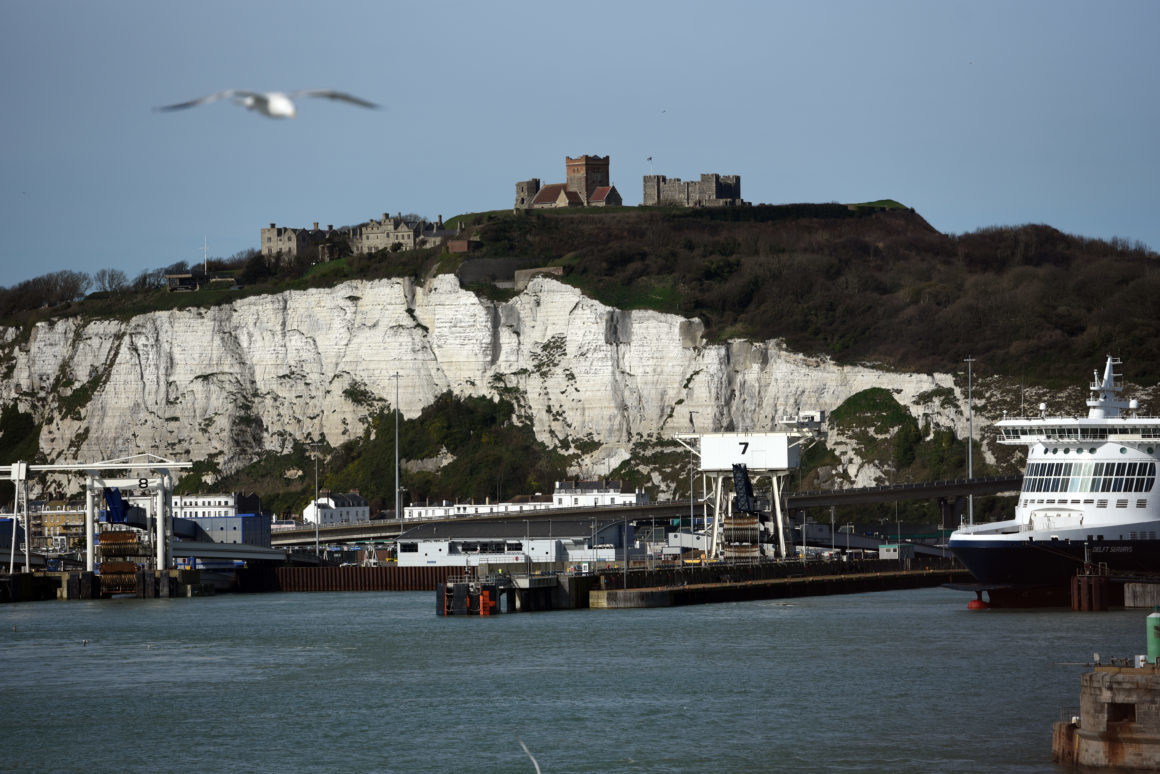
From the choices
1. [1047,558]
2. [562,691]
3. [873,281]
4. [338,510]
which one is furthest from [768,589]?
[873,281]

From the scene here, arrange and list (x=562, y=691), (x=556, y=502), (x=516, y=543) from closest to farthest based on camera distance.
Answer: (x=562, y=691), (x=516, y=543), (x=556, y=502)

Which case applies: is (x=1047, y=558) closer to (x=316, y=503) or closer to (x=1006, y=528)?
(x=1006, y=528)

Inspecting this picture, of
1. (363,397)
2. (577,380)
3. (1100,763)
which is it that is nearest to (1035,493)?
(1100,763)

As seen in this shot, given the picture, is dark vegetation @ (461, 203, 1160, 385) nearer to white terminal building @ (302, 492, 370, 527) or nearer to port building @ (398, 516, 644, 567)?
white terminal building @ (302, 492, 370, 527)

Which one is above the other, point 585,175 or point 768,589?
point 585,175

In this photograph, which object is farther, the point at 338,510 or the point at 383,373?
the point at 383,373

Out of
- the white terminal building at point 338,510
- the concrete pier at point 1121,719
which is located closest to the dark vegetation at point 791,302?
the white terminal building at point 338,510

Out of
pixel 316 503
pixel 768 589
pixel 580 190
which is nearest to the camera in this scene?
pixel 768 589

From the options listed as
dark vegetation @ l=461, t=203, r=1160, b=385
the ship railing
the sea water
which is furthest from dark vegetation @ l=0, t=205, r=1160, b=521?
the sea water
